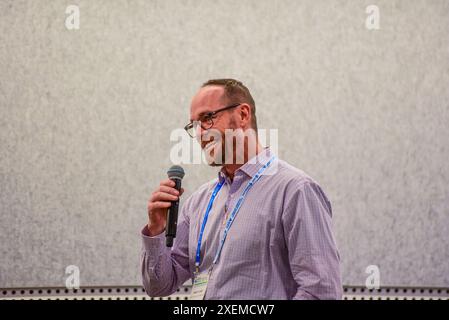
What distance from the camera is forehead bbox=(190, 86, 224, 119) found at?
1367 mm

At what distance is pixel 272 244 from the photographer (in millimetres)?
1193

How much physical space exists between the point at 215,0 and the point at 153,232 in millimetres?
1348

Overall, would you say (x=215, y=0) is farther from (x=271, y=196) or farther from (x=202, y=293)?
(x=202, y=293)

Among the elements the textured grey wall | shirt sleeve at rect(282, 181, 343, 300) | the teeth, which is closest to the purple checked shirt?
shirt sleeve at rect(282, 181, 343, 300)

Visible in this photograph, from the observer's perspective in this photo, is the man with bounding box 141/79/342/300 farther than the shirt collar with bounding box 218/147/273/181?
No

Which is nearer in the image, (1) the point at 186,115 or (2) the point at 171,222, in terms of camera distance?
(2) the point at 171,222

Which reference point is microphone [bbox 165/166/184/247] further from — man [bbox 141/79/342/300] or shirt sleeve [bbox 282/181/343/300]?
shirt sleeve [bbox 282/181/343/300]

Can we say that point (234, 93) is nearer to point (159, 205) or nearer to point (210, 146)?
point (210, 146)

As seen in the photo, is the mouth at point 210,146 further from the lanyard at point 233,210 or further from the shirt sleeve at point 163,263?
the shirt sleeve at point 163,263

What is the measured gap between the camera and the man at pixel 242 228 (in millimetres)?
1155

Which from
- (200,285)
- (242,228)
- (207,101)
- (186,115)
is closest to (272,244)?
(242,228)

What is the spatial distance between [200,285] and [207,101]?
0.49 m

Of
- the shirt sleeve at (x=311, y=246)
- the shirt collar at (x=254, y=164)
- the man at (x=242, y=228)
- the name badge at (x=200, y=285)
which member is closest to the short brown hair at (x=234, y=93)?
the man at (x=242, y=228)

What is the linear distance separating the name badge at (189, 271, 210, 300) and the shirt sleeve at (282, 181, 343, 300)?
235 mm
